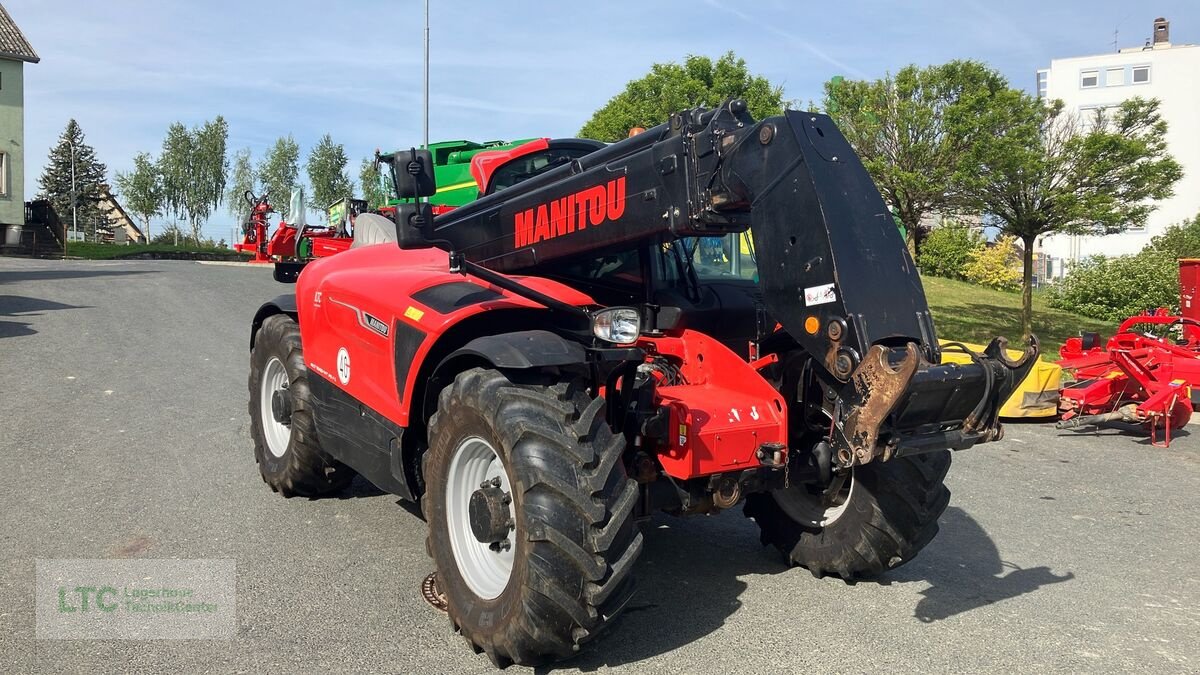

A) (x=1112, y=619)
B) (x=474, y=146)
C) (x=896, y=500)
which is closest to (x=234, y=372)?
(x=474, y=146)

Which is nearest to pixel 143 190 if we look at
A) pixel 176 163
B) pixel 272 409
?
Result: pixel 176 163

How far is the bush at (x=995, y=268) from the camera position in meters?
32.1

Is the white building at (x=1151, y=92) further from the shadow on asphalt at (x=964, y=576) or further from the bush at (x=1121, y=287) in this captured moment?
the shadow on asphalt at (x=964, y=576)

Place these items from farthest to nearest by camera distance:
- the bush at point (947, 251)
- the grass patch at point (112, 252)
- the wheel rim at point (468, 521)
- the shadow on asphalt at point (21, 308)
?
1. the grass patch at point (112, 252)
2. the bush at point (947, 251)
3. the shadow on asphalt at point (21, 308)
4. the wheel rim at point (468, 521)

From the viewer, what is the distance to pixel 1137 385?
9.66 metres

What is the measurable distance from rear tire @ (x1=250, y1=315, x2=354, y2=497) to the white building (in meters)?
53.7

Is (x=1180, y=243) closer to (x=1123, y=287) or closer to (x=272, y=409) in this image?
(x=1123, y=287)

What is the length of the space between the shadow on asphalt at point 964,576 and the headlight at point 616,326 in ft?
6.39

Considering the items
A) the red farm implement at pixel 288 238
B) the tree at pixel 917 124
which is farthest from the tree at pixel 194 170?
the tree at pixel 917 124

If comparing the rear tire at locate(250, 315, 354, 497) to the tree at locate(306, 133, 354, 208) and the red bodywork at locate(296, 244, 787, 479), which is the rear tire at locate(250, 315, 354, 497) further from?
the tree at locate(306, 133, 354, 208)

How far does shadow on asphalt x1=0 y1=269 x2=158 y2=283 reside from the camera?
2052cm

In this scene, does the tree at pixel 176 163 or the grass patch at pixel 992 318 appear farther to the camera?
the tree at pixel 176 163

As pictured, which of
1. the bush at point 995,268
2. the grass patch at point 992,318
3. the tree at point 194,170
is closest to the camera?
the grass patch at point 992,318

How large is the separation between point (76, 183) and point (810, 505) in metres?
65.4
